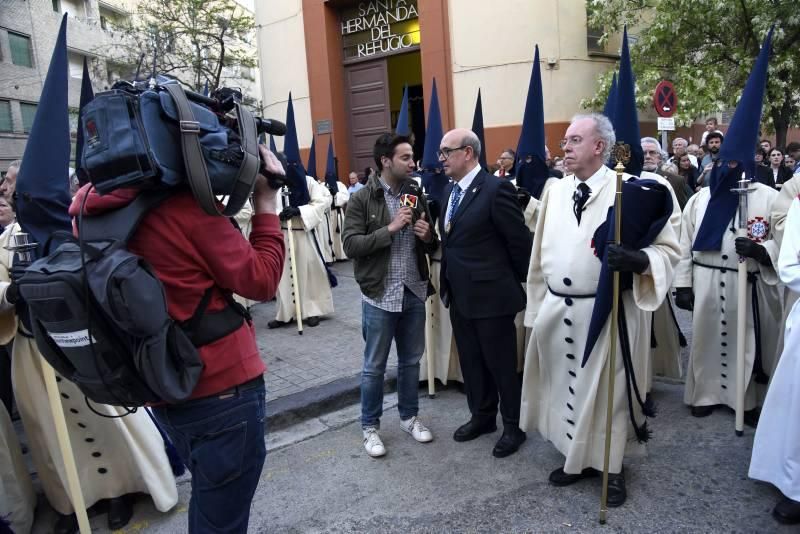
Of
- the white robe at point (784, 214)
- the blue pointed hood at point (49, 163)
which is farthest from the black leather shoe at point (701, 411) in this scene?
the blue pointed hood at point (49, 163)

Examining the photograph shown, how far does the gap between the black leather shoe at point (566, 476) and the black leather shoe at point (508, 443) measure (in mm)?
386

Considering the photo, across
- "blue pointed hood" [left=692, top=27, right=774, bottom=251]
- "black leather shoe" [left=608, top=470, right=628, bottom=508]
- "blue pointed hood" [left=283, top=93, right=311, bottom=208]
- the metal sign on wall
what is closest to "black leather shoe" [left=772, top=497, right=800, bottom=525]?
"black leather shoe" [left=608, top=470, right=628, bottom=508]

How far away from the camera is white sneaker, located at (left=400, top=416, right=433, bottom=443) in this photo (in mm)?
4133

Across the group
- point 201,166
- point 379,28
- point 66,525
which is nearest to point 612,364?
point 201,166

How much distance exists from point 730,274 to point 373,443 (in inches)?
106

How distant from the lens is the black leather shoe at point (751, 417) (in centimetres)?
412

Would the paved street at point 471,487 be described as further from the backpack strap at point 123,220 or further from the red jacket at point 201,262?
the backpack strap at point 123,220

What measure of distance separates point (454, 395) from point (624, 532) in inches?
84.1

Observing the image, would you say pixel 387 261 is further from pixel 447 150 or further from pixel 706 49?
pixel 706 49

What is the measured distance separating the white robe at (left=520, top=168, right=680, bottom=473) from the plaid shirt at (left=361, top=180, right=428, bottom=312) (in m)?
0.79

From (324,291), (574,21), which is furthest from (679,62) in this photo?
(324,291)

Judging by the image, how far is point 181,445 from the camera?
6.95 ft

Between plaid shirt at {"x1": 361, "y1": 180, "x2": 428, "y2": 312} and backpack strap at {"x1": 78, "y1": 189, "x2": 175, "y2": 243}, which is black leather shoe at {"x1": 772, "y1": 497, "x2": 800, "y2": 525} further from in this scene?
backpack strap at {"x1": 78, "y1": 189, "x2": 175, "y2": 243}

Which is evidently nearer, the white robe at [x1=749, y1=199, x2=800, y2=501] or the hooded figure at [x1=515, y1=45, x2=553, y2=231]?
the white robe at [x1=749, y1=199, x2=800, y2=501]
